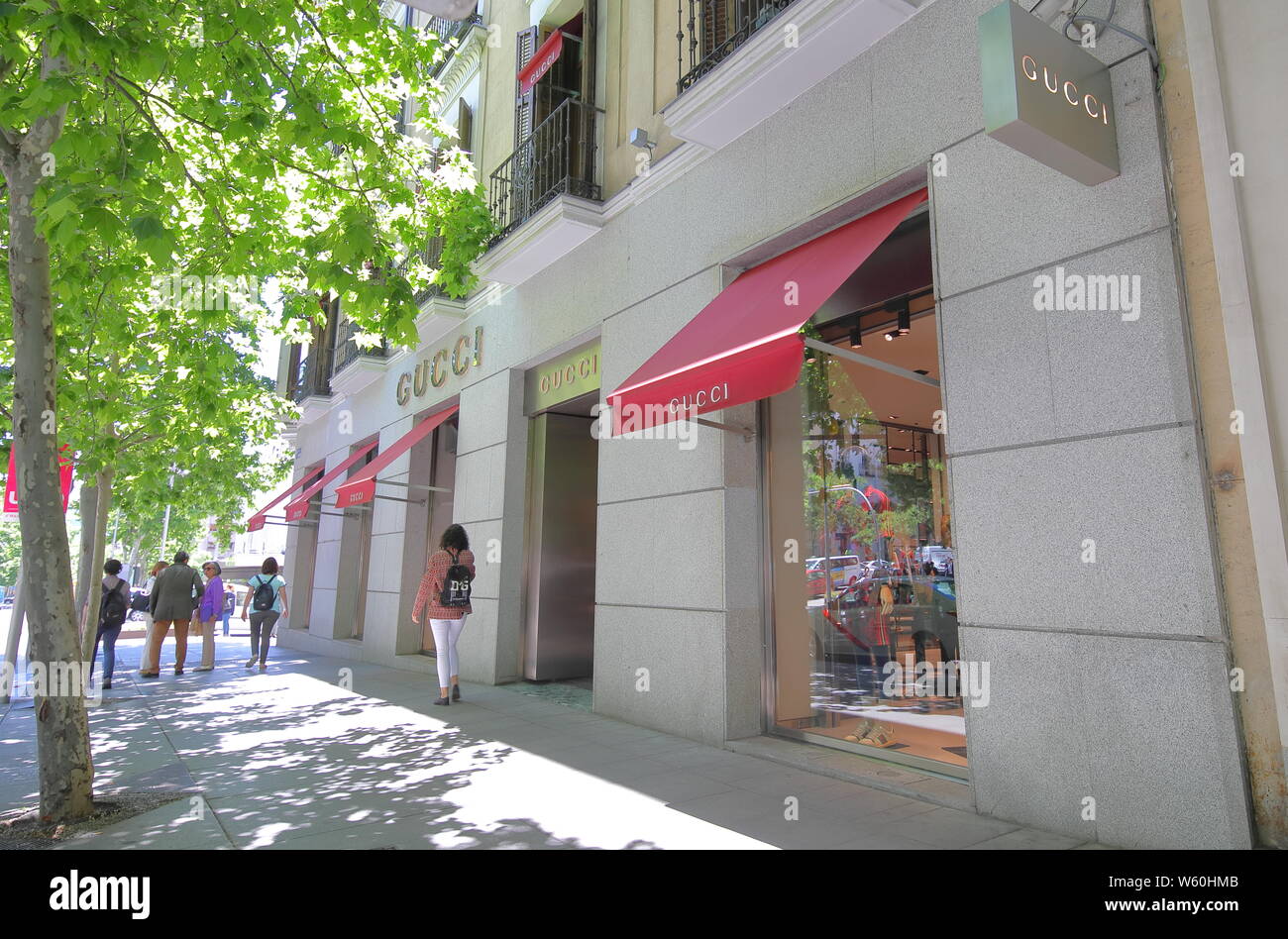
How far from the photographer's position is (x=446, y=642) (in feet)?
26.7

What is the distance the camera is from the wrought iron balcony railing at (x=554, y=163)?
864cm

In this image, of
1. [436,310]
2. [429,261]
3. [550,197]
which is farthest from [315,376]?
[550,197]

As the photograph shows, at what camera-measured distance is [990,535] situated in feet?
14.3

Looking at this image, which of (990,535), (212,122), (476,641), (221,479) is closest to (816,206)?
(990,535)

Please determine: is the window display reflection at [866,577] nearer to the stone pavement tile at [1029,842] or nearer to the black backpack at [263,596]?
the stone pavement tile at [1029,842]

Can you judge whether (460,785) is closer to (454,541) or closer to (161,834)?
(161,834)

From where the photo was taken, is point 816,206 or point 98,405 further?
point 98,405

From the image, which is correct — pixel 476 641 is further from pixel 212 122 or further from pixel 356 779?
pixel 212 122

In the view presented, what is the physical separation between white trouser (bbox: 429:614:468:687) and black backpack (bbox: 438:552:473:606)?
205 millimetres

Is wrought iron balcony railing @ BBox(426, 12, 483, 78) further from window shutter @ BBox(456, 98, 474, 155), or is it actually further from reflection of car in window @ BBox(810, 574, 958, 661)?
reflection of car in window @ BBox(810, 574, 958, 661)

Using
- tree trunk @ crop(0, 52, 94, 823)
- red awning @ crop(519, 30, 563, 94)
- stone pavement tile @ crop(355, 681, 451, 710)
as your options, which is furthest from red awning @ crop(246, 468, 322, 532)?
tree trunk @ crop(0, 52, 94, 823)

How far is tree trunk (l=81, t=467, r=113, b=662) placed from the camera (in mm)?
9062
